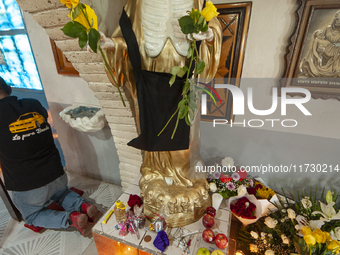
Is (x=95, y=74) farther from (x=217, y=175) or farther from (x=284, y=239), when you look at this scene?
(x=284, y=239)

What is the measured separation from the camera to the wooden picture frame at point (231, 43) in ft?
4.63

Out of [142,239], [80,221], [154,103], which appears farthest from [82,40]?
[80,221]

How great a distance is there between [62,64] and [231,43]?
5.72ft

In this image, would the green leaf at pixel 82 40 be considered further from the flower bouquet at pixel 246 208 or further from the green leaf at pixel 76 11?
the flower bouquet at pixel 246 208

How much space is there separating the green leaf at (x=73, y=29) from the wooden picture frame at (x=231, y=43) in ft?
3.29

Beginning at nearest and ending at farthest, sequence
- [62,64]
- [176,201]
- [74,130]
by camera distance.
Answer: [176,201] → [62,64] → [74,130]

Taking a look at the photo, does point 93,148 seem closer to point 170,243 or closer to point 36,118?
point 36,118

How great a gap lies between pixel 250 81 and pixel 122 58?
0.98 metres

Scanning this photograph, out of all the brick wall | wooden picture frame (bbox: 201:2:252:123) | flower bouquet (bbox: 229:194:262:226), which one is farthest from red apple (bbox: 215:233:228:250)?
the brick wall

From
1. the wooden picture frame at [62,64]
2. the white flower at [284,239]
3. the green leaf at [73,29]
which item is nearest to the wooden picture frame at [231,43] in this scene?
the white flower at [284,239]

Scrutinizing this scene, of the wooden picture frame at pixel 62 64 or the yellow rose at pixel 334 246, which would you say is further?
the wooden picture frame at pixel 62 64

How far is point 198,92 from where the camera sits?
3.24 ft

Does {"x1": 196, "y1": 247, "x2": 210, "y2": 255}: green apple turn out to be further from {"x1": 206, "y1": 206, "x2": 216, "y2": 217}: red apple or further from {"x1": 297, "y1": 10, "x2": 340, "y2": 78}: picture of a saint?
{"x1": 297, "y1": 10, "x2": 340, "y2": 78}: picture of a saint

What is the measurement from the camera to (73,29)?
68 cm
